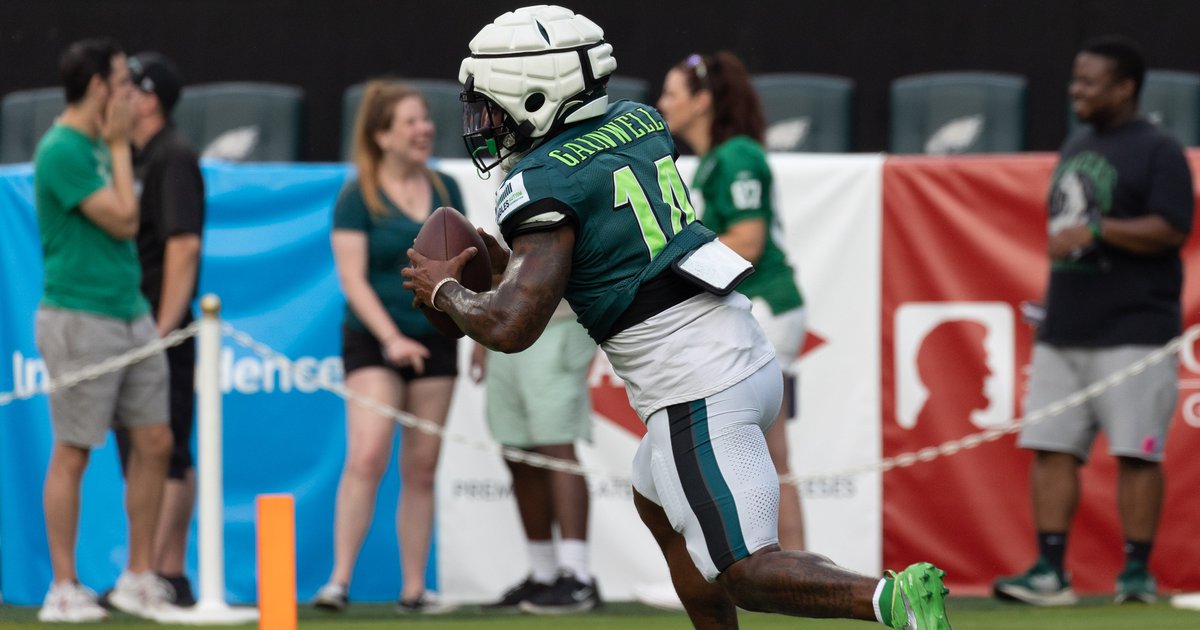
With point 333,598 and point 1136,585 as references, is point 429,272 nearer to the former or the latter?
point 333,598

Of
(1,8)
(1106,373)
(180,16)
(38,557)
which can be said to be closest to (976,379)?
(1106,373)

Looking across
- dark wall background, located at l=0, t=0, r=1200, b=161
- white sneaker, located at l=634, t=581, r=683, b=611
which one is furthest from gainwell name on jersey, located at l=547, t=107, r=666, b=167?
dark wall background, located at l=0, t=0, r=1200, b=161

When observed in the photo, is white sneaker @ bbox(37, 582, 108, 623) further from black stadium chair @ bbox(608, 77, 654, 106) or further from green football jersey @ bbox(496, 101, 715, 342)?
black stadium chair @ bbox(608, 77, 654, 106)

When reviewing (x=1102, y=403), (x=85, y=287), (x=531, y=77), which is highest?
(x=531, y=77)

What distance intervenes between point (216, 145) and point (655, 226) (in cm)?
531

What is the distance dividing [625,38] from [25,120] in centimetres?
306

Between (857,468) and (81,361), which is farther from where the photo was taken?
(857,468)

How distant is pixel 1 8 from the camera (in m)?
9.41

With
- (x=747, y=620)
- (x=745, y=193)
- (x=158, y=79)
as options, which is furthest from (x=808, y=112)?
(x=158, y=79)

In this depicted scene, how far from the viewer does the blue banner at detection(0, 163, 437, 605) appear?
7.43 meters

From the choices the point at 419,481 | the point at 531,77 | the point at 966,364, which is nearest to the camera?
the point at 531,77

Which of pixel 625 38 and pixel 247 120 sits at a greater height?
pixel 625 38

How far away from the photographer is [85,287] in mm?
6562

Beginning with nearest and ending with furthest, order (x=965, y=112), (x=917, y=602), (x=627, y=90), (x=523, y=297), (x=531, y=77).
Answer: (x=917, y=602)
(x=523, y=297)
(x=531, y=77)
(x=627, y=90)
(x=965, y=112)
